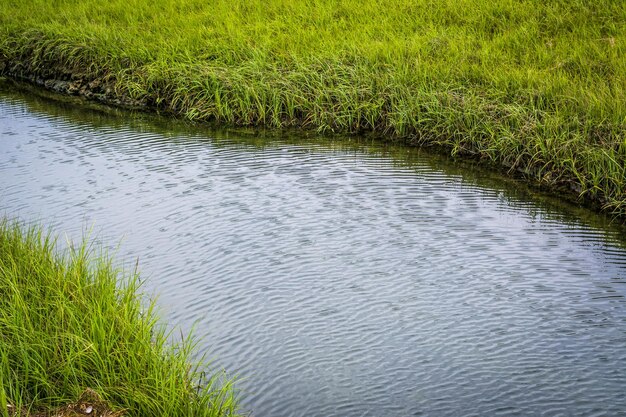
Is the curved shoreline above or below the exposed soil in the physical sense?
above

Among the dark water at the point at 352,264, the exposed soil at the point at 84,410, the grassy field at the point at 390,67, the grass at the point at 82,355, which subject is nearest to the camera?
the exposed soil at the point at 84,410

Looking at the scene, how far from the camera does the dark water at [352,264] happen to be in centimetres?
495

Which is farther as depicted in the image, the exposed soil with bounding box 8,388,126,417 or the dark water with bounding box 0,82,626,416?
the dark water with bounding box 0,82,626,416

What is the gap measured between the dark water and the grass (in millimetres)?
708

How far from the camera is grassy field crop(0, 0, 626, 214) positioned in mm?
8539

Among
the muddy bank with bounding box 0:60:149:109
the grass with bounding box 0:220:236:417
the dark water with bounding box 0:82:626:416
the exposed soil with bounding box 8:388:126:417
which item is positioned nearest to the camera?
the exposed soil with bounding box 8:388:126:417

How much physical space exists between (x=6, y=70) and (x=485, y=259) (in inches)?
388

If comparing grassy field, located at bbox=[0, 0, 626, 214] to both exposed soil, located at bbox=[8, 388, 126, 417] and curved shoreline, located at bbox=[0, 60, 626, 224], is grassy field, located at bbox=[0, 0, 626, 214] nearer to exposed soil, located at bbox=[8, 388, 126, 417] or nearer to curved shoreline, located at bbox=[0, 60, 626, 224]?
curved shoreline, located at bbox=[0, 60, 626, 224]

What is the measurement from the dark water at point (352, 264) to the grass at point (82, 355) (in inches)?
27.9

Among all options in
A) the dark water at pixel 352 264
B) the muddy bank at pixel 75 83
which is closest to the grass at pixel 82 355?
the dark water at pixel 352 264

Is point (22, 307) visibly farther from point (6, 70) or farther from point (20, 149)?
point (6, 70)

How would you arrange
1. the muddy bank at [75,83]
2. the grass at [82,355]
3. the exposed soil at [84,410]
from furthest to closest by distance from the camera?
the muddy bank at [75,83] → the grass at [82,355] → the exposed soil at [84,410]

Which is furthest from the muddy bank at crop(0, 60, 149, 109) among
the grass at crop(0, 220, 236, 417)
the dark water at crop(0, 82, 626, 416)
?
the grass at crop(0, 220, 236, 417)

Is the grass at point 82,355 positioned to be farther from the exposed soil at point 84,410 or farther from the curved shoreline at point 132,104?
the curved shoreline at point 132,104
